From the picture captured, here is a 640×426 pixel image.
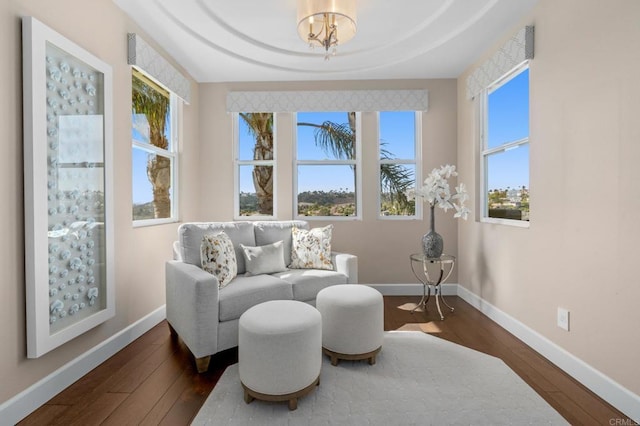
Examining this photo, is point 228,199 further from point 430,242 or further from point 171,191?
point 430,242

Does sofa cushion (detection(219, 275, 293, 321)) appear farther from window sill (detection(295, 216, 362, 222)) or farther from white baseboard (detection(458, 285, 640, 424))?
white baseboard (detection(458, 285, 640, 424))

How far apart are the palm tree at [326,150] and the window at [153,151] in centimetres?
96

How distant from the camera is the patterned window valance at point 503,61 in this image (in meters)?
2.46

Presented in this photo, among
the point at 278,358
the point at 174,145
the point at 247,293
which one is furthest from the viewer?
the point at 174,145

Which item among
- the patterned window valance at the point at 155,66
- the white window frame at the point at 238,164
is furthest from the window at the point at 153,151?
the white window frame at the point at 238,164

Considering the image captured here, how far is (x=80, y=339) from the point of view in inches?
81.0

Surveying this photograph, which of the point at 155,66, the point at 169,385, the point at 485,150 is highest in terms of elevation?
the point at 155,66

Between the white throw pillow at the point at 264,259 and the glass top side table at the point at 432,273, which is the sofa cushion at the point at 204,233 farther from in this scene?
the glass top side table at the point at 432,273

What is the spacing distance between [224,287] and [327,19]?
2.09 metres

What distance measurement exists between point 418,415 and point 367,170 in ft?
9.04

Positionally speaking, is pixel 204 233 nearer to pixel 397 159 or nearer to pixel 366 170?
pixel 366 170

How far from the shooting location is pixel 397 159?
3.93 m

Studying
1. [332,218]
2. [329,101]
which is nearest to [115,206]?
[332,218]

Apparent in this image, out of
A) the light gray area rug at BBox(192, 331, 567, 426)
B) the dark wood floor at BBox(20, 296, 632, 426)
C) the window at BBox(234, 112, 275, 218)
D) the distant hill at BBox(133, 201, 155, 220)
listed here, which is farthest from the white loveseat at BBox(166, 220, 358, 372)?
the window at BBox(234, 112, 275, 218)
